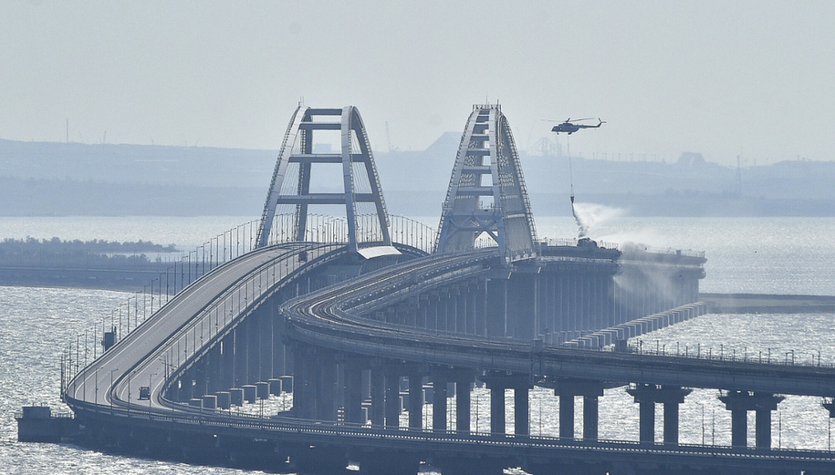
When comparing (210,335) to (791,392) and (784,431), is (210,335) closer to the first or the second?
(784,431)

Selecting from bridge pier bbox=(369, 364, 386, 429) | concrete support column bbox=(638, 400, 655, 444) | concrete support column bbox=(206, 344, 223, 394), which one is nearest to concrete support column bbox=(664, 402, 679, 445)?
concrete support column bbox=(638, 400, 655, 444)

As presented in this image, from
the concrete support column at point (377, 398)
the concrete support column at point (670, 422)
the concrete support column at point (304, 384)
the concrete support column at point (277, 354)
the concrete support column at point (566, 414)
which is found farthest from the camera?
the concrete support column at point (277, 354)

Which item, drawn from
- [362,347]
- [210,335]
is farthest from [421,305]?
[362,347]

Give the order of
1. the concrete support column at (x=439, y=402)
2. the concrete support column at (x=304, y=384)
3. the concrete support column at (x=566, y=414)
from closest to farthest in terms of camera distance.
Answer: the concrete support column at (x=566, y=414) → the concrete support column at (x=439, y=402) → the concrete support column at (x=304, y=384)

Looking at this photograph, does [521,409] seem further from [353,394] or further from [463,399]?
[353,394]

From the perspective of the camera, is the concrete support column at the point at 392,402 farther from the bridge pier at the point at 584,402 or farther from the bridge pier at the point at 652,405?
the bridge pier at the point at 652,405

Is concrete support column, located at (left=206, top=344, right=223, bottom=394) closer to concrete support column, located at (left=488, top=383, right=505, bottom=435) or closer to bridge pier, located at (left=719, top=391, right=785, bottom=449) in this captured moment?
concrete support column, located at (left=488, top=383, right=505, bottom=435)

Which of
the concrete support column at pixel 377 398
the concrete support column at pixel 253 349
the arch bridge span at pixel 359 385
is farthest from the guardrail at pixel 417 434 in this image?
the concrete support column at pixel 253 349
